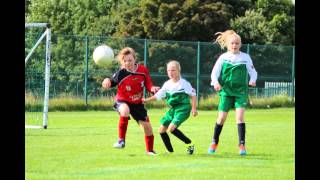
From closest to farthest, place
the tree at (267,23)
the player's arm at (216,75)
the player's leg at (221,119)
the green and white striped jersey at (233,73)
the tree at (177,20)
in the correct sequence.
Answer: the player's arm at (216,75)
the player's leg at (221,119)
the green and white striped jersey at (233,73)
the tree at (177,20)
the tree at (267,23)

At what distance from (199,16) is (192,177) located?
40998mm

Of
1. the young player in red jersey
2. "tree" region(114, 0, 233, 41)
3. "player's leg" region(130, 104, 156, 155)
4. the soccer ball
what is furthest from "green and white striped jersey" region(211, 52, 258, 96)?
"tree" region(114, 0, 233, 41)

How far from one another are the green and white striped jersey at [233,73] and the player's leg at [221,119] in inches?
4.7

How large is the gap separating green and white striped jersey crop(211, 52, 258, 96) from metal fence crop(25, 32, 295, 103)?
17457 mm

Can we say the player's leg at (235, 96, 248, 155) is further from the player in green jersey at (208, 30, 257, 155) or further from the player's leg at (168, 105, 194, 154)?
the player's leg at (168, 105, 194, 154)

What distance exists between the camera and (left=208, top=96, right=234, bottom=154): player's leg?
37.1 feet

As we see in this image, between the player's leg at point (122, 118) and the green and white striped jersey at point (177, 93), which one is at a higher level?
the green and white striped jersey at point (177, 93)

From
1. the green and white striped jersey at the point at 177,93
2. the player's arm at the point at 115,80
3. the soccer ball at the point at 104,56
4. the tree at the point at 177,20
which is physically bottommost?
the green and white striped jersey at the point at 177,93

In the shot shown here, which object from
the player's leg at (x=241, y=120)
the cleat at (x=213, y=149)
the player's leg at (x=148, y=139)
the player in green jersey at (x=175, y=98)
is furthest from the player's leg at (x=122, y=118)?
the player's leg at (x=241, y=120)

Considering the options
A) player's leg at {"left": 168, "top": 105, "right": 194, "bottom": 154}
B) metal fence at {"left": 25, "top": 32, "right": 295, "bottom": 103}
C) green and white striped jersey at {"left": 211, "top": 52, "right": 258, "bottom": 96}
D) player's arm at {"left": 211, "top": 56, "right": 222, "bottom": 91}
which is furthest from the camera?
metal fence at {"left": 25, "top": 32, "right": 295, "bottom": 103}

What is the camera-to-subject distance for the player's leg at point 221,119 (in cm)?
1130

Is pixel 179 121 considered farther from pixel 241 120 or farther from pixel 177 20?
pixel 177 20

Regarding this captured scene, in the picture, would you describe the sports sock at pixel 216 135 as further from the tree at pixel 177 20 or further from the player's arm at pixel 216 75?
the tree at pixel 177 20
